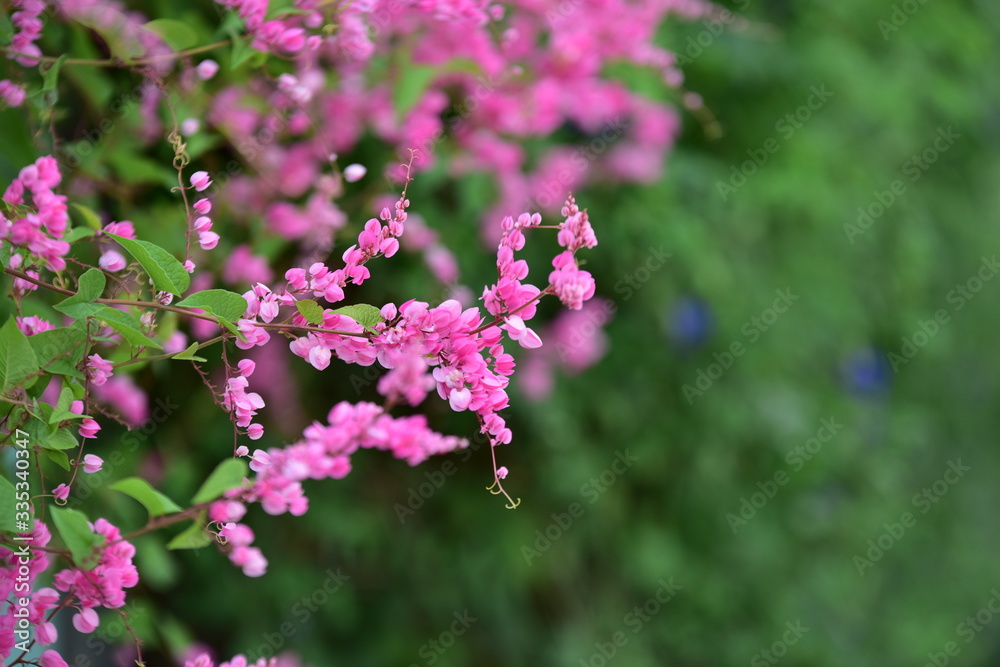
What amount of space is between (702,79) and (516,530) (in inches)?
42.3

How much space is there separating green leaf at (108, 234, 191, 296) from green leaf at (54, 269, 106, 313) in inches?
1.1

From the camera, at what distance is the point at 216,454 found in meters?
1.68

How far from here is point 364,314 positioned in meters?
0.57

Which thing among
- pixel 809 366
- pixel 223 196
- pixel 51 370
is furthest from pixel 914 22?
pixel 51 370

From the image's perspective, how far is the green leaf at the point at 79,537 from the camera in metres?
0.52

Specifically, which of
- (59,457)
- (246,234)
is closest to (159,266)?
(59,457)

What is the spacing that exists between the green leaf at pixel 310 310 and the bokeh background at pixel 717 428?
2.67ft

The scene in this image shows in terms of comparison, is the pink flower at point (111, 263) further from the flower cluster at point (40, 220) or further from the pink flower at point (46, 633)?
the pink flower at point (46, 633)

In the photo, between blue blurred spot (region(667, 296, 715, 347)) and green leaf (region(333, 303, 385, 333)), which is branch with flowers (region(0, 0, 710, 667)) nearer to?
green leaf (region(333, 303, 385, 333))

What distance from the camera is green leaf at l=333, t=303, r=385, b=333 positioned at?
0.57 metres

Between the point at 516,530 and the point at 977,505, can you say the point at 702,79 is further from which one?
the point at 977,505

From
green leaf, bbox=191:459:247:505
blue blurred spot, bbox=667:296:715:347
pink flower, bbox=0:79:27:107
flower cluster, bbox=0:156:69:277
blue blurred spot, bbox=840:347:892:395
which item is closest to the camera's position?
green leaf, bbox=191:459:247:505

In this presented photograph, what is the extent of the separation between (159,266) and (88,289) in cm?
6

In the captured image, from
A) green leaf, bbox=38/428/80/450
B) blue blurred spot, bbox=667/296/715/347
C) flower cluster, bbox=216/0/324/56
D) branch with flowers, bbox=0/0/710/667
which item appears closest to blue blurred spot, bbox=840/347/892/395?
blue blurred spot, bbox=667/296/715/347
